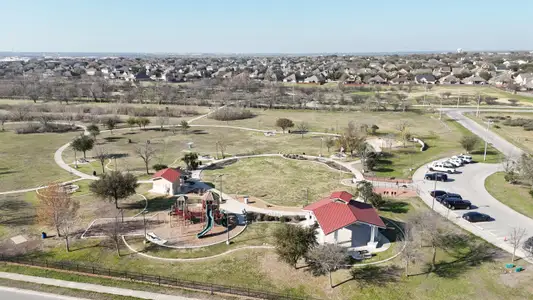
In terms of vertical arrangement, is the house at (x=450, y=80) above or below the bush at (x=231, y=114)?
above

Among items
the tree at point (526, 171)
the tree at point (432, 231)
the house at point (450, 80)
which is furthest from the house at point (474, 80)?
the tree at point (432, 231)

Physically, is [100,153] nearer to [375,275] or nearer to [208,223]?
[208,223]

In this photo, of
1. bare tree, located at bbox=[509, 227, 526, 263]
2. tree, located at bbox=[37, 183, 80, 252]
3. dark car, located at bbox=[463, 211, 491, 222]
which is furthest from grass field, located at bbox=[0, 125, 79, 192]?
bare tree, located at bbox=[509, 227, 526, 263]

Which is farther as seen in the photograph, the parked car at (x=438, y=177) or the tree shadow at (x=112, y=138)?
the tree shadow at (x=112, y=138)

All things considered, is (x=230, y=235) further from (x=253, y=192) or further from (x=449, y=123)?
(x=449, y=123)

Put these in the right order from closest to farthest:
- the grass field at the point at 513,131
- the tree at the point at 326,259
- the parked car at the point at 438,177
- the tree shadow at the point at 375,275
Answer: the tree at the point at 326,259 < the tree shadow at the point at 375,275 < the parked car at the point at 438,177 < the grass field at the point at 513,131

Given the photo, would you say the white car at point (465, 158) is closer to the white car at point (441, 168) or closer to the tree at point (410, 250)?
the white car at point (441, 168)
